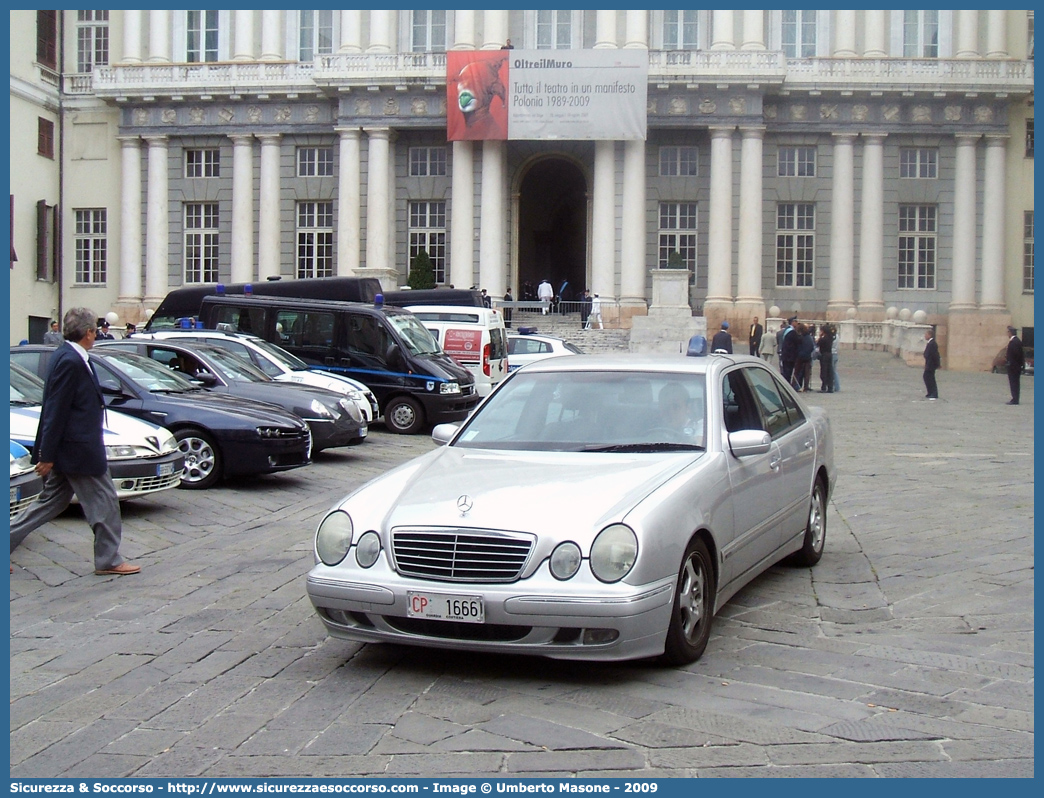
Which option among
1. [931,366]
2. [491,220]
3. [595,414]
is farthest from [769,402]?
[491,220]

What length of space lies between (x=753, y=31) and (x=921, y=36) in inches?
239

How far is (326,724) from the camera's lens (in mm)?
5168

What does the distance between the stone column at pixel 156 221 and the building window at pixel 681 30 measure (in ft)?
60.8

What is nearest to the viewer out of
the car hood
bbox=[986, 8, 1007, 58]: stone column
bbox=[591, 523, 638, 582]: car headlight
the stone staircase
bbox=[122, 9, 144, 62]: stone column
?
bbox=[591, 523, 638, 582]: car headlight

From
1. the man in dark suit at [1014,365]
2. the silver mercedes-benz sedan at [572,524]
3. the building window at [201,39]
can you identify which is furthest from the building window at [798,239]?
the silver mercedes-benz sedan at [572,524]

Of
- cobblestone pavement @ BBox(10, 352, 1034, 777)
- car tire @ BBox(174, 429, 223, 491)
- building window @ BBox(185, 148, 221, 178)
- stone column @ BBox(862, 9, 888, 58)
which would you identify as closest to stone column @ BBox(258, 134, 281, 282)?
building window @ BBox(185, 148, 221, 178)

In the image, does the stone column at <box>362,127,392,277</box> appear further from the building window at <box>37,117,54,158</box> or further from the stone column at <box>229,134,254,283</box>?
the building window at <box>37,117,54,158</box>

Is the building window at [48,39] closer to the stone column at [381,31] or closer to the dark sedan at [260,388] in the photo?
the stone column at [381,31]

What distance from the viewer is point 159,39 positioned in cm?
4506

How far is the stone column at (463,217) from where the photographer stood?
43.1 metres

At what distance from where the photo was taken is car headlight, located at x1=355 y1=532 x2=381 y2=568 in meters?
5.90

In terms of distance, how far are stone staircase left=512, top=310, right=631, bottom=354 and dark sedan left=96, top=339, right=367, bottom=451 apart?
21238 mm
